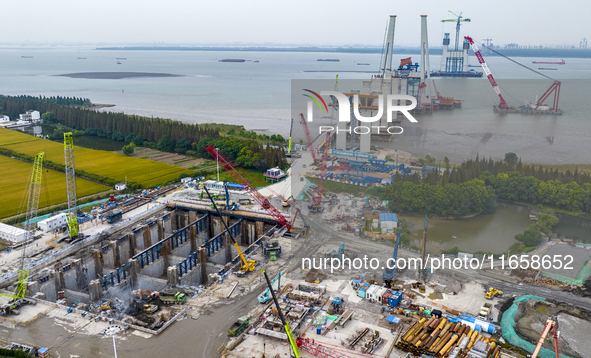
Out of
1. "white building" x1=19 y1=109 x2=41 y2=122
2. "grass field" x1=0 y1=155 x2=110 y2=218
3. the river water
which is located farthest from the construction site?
"white building" x1=19 y1=109 x2=41 y2=122

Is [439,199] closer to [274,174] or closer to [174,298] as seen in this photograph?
[274,174]

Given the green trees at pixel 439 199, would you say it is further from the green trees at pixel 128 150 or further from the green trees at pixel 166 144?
the green trees at pixel 128 150

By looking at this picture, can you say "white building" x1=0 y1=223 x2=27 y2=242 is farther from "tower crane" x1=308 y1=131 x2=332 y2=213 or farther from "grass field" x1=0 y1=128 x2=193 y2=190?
"tower crane" x1=308 y1=131 x2=332 y2=213

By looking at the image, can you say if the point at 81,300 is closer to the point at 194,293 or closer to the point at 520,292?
the point at 194,293

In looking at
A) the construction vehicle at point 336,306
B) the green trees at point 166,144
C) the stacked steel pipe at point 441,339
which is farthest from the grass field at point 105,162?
the stacked steel pipe at point 441,339

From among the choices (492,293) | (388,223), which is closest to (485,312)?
(492,293)

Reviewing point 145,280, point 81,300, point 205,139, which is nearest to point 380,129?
point 205,139
